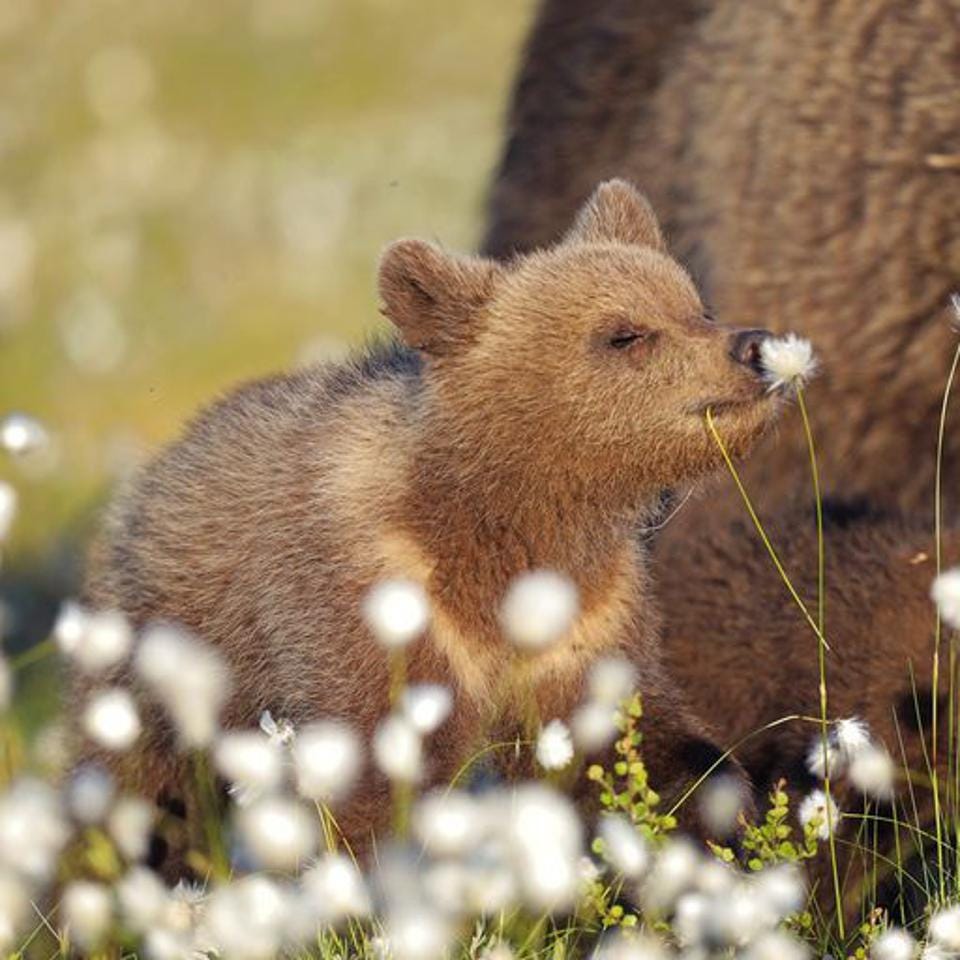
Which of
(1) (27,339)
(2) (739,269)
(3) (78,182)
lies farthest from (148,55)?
(2) (739,269)

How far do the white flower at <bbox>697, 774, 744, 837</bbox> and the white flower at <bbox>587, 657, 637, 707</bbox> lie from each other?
0.26 meters

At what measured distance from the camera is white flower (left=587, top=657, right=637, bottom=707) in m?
4.07

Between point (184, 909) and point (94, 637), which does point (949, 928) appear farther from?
point (94, 637)

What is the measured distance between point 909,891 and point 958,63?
2.93m

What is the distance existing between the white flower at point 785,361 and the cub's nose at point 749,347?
28 millimetres

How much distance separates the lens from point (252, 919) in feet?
10.9

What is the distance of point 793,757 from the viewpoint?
5.47 metres

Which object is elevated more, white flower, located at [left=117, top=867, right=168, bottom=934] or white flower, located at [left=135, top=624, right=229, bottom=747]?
white flower, located at [left=135, top=624, right=229, bottom=747]

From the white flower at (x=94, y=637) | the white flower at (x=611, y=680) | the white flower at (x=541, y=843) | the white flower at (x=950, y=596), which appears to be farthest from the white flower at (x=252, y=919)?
the white flower at (x=950, y=596)

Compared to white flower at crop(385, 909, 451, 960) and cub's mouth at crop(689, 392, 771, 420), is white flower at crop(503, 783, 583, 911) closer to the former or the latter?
white flower at crop(385, 909, 451, 960)

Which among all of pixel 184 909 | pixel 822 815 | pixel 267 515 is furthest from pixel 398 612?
pixel 267 515

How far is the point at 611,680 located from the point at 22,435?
1.35 m

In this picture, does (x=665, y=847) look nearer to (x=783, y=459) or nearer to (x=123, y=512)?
(x=123, y=512)

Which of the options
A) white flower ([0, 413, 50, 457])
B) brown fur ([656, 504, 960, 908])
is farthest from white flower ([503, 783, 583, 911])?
brown fur ([656, 504, 960, 908])
